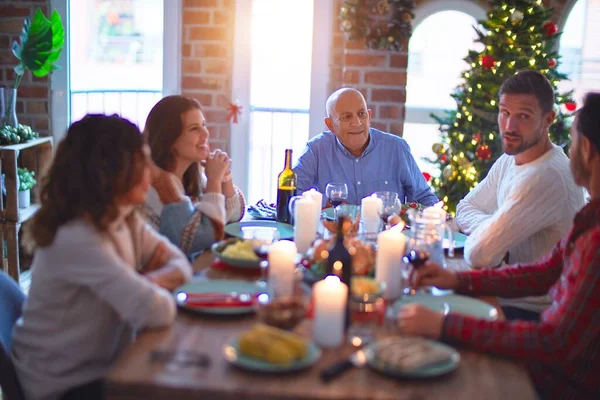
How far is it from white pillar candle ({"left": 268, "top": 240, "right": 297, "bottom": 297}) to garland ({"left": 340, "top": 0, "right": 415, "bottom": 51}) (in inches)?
105

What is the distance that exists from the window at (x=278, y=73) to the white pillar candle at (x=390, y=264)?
9.11 feet

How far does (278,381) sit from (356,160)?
2.33 metres

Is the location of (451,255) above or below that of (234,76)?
below

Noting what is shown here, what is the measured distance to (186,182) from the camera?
2.78 m

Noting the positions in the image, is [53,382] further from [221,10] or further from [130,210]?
[221,10]

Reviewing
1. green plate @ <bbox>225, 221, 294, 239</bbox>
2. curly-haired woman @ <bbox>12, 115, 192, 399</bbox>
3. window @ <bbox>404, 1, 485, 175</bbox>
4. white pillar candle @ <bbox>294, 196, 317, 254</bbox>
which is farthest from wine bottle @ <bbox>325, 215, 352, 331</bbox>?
window @ <bbox>404, 1, 485, 175</bbox>

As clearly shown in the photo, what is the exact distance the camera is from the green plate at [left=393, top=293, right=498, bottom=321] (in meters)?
1.83

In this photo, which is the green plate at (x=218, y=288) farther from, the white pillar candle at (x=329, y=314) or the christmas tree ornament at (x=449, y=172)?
the christmas tree ornament at (x=449, y=172)

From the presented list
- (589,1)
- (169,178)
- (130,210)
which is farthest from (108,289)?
(589,1)

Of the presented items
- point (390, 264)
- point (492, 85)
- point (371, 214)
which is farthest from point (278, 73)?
point (390, 264)

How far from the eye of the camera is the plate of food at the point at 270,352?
1.43 m

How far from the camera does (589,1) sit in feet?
17.0

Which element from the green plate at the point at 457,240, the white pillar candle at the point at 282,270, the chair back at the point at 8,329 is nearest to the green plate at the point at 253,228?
the green plate at the point at 457,240

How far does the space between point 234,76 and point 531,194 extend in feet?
9.03
